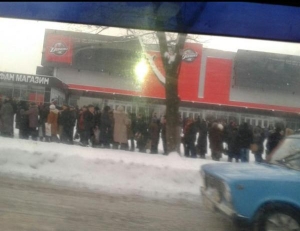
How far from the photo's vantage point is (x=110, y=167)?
97.0 inches

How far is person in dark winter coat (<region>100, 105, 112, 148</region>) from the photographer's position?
2.43 meters

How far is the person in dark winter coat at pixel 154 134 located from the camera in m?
2.42

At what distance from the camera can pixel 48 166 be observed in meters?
2.46

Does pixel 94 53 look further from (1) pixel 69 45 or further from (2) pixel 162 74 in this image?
(2) pixel 162 74

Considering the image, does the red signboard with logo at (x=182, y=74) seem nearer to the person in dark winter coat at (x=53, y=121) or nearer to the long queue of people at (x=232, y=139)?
the long queue of people at (x=232, y=139)

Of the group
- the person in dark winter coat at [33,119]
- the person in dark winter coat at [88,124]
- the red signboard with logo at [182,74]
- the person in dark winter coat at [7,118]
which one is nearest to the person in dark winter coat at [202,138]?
the red signboard with logo at [182,74]

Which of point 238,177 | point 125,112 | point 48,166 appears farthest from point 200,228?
point 48,166

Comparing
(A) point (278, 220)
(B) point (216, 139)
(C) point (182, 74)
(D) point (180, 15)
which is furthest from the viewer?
(B) point (216, 139)

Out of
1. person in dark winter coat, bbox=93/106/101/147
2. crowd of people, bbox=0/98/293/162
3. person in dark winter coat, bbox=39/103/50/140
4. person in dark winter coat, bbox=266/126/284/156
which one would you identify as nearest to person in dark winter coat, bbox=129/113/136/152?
crowd of people, bbox=0/98/293/162

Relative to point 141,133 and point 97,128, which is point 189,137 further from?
point 97,128

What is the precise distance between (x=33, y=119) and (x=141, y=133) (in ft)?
2.39

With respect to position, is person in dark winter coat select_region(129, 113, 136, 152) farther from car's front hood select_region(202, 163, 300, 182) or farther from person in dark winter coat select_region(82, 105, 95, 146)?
car's front hood select_region(202, 163, 300, 182)

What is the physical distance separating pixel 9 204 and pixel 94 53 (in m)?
1.18

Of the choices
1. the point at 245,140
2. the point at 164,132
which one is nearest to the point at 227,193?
the point at 245,140
